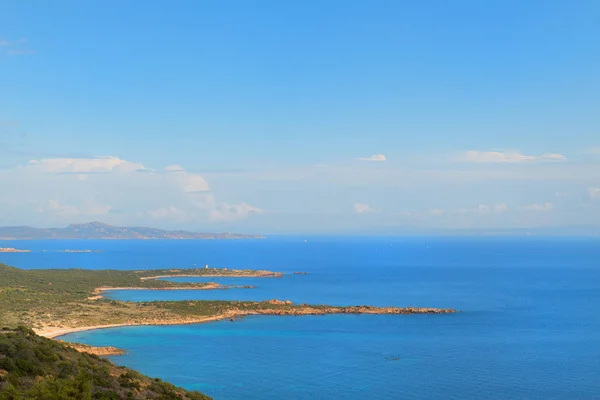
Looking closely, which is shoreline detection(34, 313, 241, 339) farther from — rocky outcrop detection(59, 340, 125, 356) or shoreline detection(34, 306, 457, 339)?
rocky outcrop detection(59, 340, 125, 356)

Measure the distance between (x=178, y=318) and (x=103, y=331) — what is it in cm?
1220

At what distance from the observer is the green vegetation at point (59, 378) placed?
23.6 metres

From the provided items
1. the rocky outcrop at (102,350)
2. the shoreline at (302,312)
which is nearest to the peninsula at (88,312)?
the shoreline at (302,312)

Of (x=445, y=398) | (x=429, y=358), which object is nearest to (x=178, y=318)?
(x=429, y=358)

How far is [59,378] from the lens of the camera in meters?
28.0

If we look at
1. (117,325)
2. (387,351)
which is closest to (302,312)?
(387,351)

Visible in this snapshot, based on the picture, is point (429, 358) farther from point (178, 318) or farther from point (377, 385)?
point (178, 318)

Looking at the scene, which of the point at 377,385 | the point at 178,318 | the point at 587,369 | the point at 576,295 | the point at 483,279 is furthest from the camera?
the point at 483,279

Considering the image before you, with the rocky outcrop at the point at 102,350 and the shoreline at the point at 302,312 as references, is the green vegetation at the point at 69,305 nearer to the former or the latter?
the shoreline at the point at 302,312

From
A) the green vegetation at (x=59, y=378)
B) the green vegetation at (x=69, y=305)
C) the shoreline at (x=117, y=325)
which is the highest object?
the green vegetation at (x=59, y=378)

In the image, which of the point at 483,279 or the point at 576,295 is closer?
the point at 576,295

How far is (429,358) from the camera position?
5816cm

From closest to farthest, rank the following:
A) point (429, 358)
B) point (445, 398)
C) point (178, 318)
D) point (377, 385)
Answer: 1. point (445, 398)
2. point (377, 385)
3. point (429, 358)
4. point (178, 318)

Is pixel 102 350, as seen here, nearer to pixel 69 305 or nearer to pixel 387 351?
pixel 387 351
